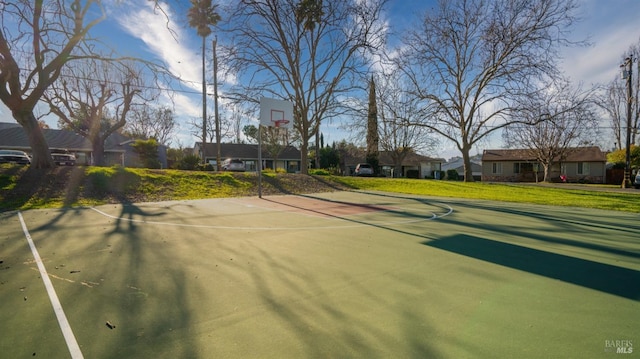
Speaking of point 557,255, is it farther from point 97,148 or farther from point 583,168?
point 583,168

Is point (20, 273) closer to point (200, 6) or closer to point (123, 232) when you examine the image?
point (123, 232)

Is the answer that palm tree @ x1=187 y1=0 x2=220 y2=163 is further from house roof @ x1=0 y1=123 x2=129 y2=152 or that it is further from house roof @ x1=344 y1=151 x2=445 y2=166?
house roof @ x1=344 y1=151 x2=445 y2=166

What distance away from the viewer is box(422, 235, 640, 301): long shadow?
3867 mm

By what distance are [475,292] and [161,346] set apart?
3.28 meters

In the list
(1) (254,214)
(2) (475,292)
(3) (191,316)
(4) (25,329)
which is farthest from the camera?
(1) (254,214)

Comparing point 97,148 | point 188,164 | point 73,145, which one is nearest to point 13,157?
point 97,148

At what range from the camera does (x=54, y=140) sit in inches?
1459

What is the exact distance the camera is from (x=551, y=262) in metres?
4.83

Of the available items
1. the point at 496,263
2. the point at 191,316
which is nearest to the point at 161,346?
the point at 191,316

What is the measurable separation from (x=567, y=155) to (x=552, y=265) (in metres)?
42.8

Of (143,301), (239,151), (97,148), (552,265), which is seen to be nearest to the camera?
(143,301)

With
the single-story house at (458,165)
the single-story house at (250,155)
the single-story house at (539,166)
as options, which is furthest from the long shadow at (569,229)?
the single-story house at (458,165)

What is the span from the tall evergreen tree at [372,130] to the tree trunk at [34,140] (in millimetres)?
19101

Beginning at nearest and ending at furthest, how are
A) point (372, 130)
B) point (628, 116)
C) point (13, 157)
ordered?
point (628, 116) → point (13, 157) → point (372, 130)
